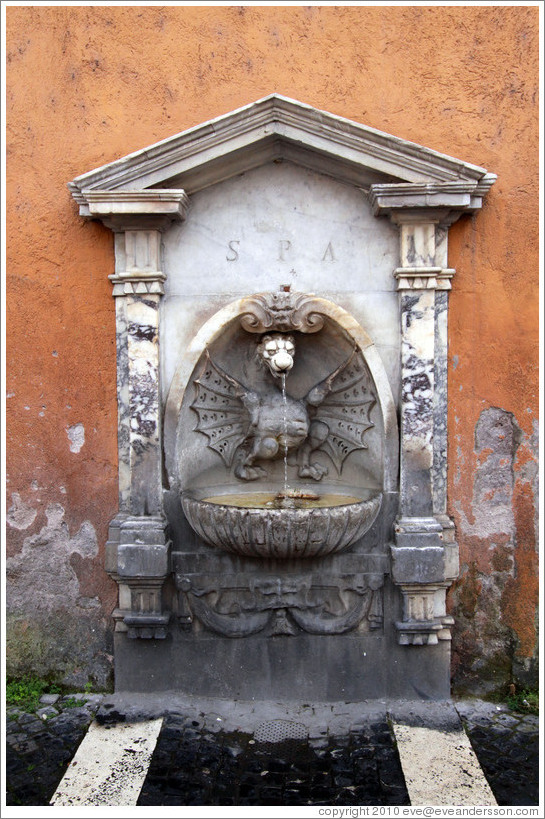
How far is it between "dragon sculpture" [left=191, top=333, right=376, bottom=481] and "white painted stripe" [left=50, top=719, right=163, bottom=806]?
4.57 ft

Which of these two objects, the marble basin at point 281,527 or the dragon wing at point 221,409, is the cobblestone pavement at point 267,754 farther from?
the dragon wing at point 221,409

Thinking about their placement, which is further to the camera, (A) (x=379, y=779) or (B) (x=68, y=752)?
(B) (x=68, y=752)

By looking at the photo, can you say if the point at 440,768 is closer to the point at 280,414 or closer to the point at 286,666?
the point at 286,666

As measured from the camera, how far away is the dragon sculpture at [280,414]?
11.6ft

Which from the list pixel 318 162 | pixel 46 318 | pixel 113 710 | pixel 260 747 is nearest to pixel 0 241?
pixel 46 318

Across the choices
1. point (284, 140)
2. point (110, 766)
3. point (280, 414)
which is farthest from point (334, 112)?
point (110, 766)

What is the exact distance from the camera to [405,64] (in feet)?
11.1

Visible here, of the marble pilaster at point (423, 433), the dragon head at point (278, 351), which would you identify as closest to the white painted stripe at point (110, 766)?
the marble pilaster at point (423, 433)

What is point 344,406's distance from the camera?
12.0ft

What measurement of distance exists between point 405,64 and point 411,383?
1651 millimetres

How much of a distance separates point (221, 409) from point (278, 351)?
482mm

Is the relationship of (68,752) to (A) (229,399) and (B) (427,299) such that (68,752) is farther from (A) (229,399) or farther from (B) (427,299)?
(B) (427,299)

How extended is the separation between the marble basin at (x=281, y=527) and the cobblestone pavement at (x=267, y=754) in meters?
0.84

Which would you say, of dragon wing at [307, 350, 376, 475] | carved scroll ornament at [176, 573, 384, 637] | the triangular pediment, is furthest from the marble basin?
the triangular pediment
